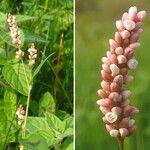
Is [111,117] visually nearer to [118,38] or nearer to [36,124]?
[118,38]

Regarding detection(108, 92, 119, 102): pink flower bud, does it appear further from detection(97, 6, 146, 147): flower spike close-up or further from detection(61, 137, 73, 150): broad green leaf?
detection(61, 137, 73, 150): broad green leaf

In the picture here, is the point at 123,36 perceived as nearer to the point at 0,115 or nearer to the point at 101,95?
the point at 101,95

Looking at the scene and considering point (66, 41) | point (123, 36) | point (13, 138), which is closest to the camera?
point (123, 36)

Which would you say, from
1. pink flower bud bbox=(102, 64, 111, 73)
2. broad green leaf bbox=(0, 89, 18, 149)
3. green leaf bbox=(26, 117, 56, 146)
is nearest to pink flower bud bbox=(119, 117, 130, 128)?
pink flower bud bbox=(102, 64, 111, 73)

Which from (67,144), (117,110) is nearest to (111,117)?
(117,110)

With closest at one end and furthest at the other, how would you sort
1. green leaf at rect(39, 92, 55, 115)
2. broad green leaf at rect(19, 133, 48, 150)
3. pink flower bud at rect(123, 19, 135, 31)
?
pink flower bud at rect(123, 19, 135, 31) → broad green leaf at rect(19, 133, 48, 150) → green leaf at rect(39, 92, 55, 115)

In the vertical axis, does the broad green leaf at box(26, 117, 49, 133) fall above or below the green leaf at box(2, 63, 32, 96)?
below

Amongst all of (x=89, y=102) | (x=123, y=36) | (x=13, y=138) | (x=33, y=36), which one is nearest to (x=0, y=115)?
(x=13, y=138)
